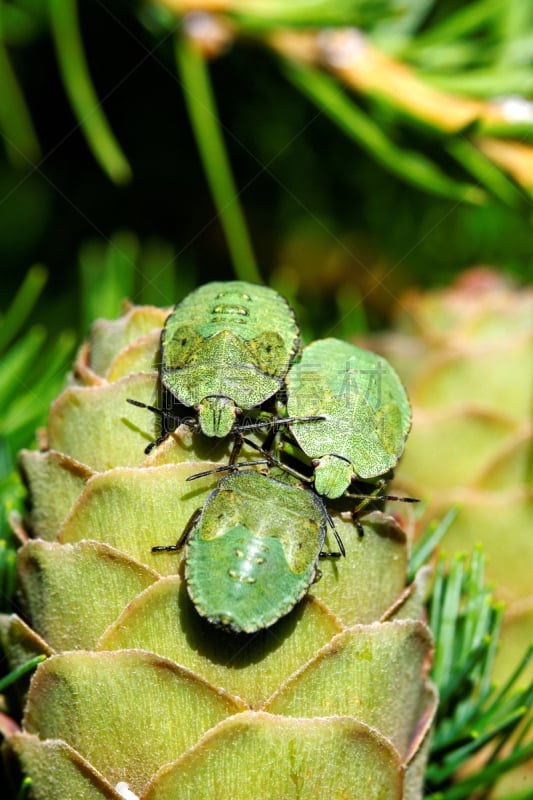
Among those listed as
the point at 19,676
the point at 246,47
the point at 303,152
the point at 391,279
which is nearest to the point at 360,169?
the point at 303,152

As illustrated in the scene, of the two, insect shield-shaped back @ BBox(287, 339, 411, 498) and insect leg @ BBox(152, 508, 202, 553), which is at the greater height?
insect shield-shaped back @ BBox(287, 339, 411, 498)

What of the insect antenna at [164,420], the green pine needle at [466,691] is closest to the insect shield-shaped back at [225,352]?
the insect antenna at [164,420]

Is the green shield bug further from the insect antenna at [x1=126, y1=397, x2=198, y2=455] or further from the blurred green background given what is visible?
the blurred green background

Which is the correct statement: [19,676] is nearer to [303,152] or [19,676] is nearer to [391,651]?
[391,651]

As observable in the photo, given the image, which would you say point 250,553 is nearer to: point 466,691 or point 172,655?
point 172,655

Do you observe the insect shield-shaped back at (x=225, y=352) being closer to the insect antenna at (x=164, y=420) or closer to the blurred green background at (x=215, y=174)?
the insect antenna at (x=164, y=420)

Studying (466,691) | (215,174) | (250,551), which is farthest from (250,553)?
(215,174)

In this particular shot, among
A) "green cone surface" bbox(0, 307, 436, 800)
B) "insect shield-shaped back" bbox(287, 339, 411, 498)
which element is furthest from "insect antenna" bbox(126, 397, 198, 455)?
"insect shield-shaped back" bbox(287, 339, 411, 498)
